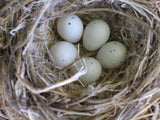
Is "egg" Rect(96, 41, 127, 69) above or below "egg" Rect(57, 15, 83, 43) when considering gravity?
below

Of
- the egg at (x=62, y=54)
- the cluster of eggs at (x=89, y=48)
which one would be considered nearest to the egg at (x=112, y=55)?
the cluster of eggs at (x=89, y=48)

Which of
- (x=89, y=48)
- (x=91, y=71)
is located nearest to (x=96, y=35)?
(x=89, y=48)

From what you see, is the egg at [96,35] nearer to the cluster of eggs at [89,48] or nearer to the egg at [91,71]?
the cluster of eggs at [89,48]

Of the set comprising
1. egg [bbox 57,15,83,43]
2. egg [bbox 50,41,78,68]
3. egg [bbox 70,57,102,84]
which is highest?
egg [bbox 57,15,83,43]

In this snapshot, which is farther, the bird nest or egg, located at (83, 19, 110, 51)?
egg, located at (83, 19, 110, 51)

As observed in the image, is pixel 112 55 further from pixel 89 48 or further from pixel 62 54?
pixel 62 54

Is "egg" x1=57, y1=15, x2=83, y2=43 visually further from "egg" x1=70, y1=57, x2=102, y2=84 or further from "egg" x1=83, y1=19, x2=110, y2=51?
"egg" x1=70, y1=57, x2=102, y2=84

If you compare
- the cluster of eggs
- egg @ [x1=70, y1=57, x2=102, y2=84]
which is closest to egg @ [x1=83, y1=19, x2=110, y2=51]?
the cluster of eggs

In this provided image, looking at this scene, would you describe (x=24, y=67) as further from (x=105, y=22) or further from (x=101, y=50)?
(x=105, y=22)
